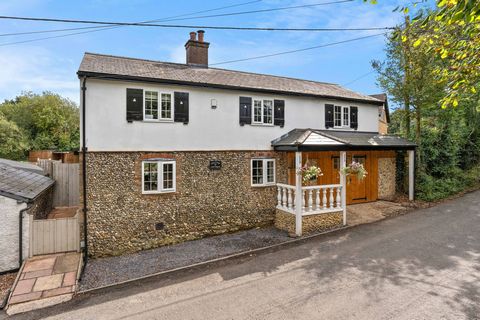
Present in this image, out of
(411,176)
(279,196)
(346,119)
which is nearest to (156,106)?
(279,196)

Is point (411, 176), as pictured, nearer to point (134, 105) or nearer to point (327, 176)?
point (327, 176)

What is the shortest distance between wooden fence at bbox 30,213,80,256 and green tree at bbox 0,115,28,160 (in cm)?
3078

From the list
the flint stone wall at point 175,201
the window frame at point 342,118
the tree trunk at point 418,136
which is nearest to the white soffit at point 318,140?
the flint stone wall at point 175,201

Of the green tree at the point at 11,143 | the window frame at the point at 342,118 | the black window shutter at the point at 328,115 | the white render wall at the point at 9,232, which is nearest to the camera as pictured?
the white render wall at the point at 9,232

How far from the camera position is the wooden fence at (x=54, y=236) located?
27.6 feet

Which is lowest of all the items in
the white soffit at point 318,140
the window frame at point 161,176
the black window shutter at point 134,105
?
the window frame at point 161,176

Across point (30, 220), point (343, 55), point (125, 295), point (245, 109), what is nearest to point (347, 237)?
point (245, 109)

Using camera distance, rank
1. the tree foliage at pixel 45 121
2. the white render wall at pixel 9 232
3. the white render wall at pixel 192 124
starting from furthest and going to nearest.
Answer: the tree foliage at pixel 45 121, the white render wall at pixel 192 124, the white render wall at pixel 9 232

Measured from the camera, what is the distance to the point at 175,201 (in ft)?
32.4

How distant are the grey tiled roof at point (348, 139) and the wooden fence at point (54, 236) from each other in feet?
28.4

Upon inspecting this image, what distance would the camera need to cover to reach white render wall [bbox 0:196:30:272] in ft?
25.8

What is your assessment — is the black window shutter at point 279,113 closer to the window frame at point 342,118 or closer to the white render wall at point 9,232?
the window frame at point 342,118

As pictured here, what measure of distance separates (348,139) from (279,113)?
364 centimetres

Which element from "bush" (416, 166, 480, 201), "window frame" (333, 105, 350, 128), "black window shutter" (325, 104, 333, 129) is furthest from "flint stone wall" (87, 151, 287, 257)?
"bush" (416, 166, 480, 201)
